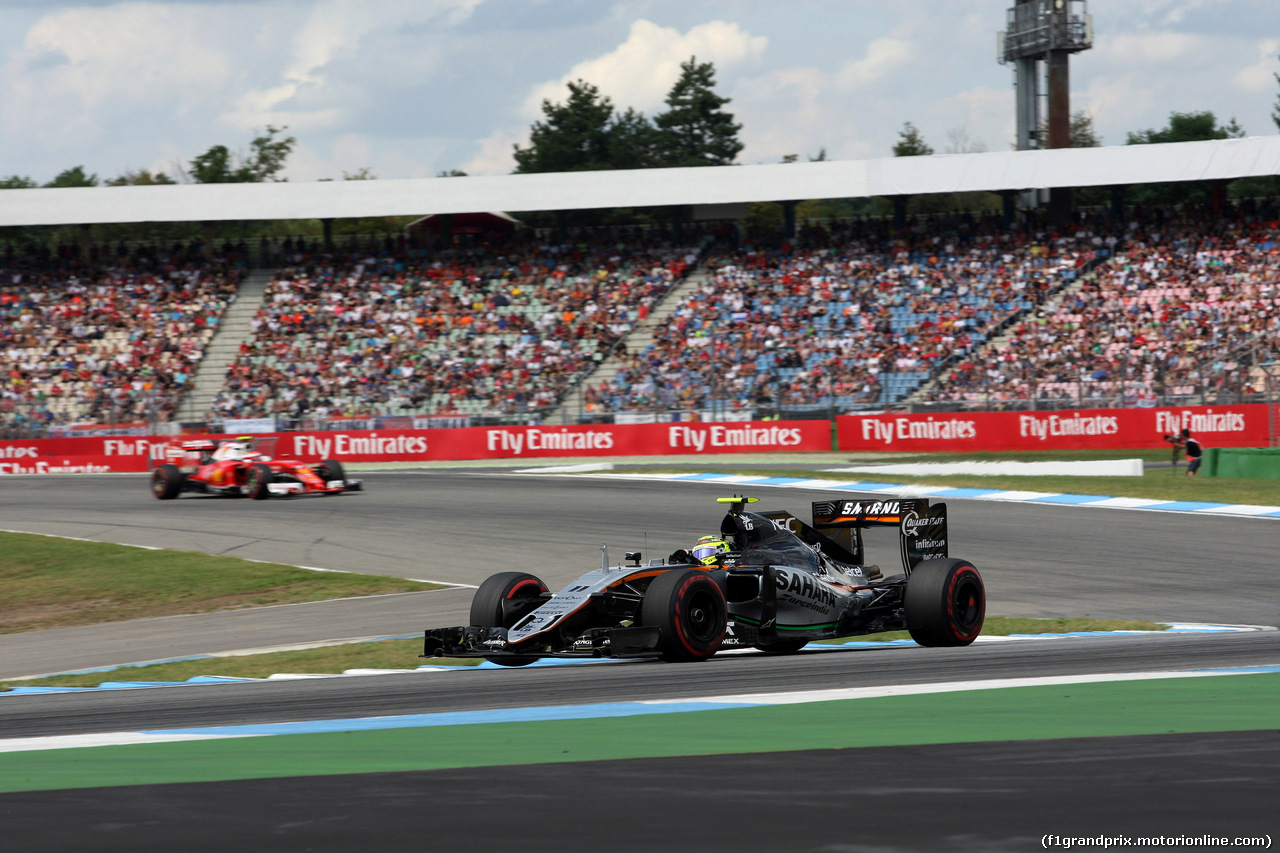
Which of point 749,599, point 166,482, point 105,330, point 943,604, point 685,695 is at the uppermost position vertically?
point 105,330

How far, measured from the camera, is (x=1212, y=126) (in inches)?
3046

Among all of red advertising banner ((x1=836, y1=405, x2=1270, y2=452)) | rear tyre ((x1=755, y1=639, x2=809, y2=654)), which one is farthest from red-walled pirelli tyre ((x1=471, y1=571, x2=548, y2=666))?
red advertising banner ((x1=836, y1=405, x2=1270, y2=452))

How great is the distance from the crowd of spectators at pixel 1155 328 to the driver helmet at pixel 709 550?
25.6 m

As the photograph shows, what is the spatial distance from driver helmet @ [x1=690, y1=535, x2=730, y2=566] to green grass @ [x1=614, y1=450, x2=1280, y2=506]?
48.6 feet

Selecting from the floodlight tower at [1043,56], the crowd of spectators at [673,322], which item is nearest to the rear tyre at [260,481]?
the crowd of spectators at [673,322]

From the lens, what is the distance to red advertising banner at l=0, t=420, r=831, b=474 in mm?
35688

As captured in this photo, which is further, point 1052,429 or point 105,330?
point 105,330

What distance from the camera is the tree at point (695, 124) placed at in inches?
3565

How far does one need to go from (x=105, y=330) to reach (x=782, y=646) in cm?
3578

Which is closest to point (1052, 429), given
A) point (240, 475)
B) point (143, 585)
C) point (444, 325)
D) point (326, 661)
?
point (444, 325)

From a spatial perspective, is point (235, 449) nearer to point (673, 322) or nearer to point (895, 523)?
point (673, 322)

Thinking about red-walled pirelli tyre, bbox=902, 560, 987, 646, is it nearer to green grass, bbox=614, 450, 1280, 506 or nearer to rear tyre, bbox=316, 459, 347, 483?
green grass, bbox=614, 450, 1280, 506

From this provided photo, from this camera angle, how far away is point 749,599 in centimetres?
988

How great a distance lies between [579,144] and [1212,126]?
3926cm
